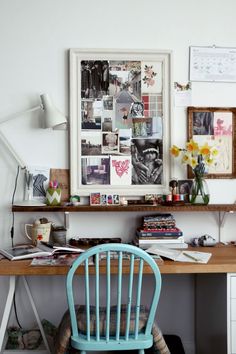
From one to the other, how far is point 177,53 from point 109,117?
1.93 feet

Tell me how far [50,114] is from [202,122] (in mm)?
946

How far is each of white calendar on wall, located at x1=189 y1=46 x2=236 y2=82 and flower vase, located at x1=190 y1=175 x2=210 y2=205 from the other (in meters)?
0.64

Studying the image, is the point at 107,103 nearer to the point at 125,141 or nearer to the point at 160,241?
the point at 125,141

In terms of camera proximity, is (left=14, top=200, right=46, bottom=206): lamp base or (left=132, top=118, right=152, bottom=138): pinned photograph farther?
(left=132, top=118, right=152, bottom=138): pinned photograph

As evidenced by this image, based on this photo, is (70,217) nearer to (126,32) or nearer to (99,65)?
(99,65)

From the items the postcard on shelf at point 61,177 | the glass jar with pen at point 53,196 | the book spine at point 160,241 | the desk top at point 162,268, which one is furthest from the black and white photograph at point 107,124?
the desk top at point 162,268

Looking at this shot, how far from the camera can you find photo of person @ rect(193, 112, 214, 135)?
2.44m

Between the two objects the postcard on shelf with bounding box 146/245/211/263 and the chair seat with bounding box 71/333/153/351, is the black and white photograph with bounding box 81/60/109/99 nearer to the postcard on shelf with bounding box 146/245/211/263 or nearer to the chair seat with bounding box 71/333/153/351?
the postcard on shelf with bounding box 146/245/211/263

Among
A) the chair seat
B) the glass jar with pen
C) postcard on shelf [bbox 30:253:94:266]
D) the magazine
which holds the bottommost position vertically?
the chair seat

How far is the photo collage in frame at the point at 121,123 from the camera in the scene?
2385 millimetres

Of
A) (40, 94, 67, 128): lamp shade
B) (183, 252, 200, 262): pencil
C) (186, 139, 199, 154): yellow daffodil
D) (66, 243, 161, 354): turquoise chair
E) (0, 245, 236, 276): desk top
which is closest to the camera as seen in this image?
(66, 243, 161, 354): turquoise chair

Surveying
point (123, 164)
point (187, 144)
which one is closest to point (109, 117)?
point (123, 164)

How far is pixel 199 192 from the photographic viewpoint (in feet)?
7.75

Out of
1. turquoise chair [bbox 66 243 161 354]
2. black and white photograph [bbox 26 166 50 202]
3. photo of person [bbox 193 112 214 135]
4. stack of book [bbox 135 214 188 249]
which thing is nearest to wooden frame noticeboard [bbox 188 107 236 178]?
photo of person [bbox 193 112 214 135]
